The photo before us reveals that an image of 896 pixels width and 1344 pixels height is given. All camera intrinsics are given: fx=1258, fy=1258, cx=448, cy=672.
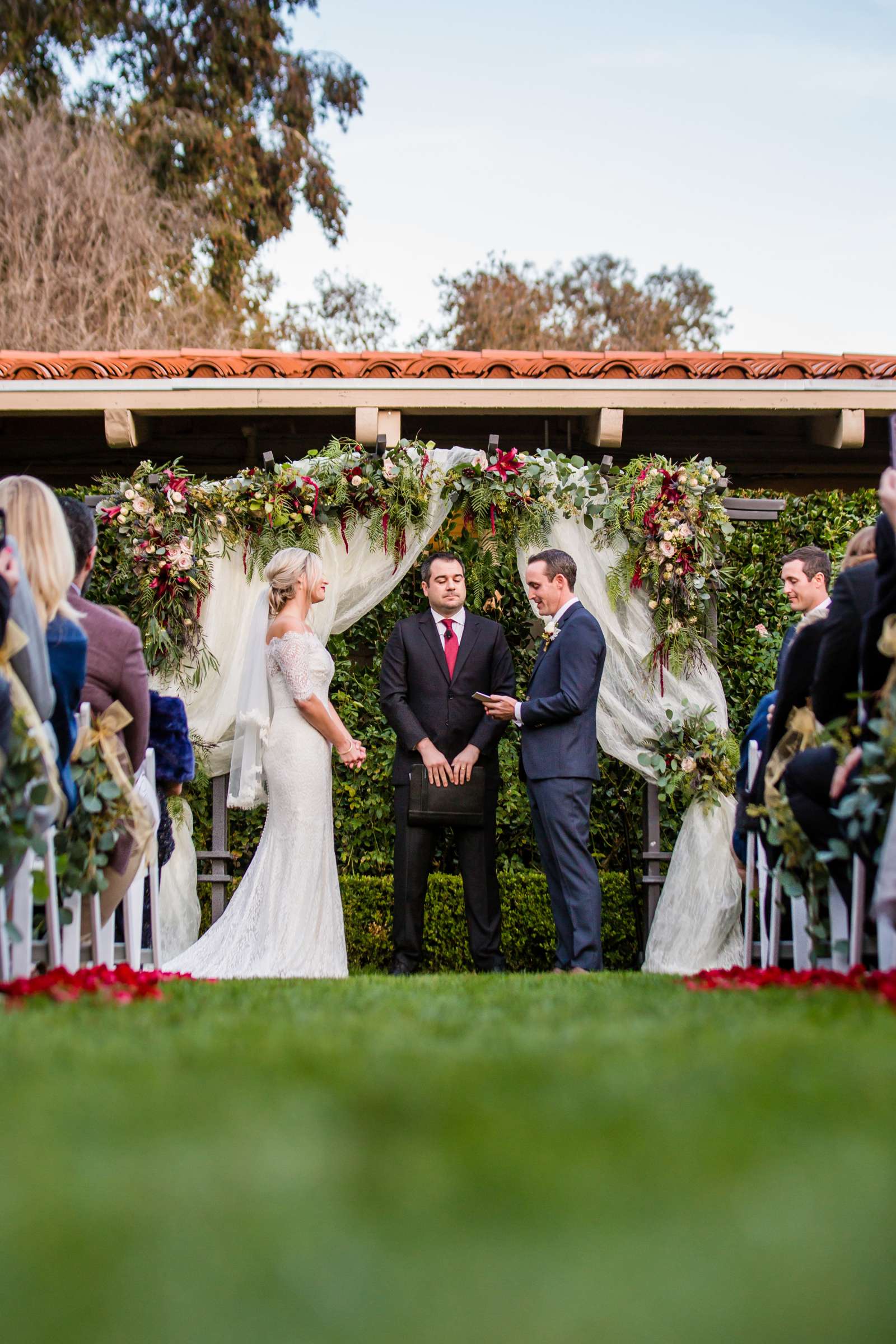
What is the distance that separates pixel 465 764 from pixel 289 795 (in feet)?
3.12

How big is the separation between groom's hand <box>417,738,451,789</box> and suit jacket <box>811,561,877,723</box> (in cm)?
297

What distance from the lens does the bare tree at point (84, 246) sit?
18.7 metres

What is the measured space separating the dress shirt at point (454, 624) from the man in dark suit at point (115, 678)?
262cm

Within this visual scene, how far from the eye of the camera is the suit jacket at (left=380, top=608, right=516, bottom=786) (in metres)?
6.83

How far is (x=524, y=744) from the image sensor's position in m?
6.60

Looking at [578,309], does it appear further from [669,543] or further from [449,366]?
[669,543]

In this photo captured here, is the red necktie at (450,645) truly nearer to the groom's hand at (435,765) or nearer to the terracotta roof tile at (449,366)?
the groom's hand at (435,765)

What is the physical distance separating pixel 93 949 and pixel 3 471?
5.78 m

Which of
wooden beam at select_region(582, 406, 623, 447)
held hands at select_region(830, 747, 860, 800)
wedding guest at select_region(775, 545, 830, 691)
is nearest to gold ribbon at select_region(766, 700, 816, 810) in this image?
held hands at select_region(830, 747, 860, 800)

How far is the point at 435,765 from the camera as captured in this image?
22.0 ft

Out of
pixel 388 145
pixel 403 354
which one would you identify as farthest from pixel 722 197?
pixel 403 354

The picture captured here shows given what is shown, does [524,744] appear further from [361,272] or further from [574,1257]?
[361,272]

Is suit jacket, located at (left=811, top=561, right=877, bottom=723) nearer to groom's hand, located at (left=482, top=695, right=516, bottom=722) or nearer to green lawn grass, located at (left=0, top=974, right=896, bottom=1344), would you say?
green lawn grass, located at (left=0, top=974, right=896, bottom=1344)

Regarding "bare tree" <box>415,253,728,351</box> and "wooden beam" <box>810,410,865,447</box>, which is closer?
"wooden beam" <box>810,410,865,447</box>
